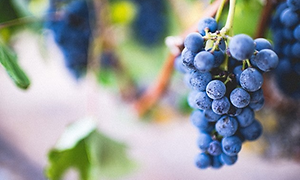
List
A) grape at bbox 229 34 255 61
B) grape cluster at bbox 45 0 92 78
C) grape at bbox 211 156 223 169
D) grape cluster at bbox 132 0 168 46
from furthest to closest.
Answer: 1. grape cluster at bbox 132 0 168 46
2. grape cluster at bbox 45 0 92 78
3. grape at bbox 211 156 223 169
4. grape at bbox 229 34 255 61

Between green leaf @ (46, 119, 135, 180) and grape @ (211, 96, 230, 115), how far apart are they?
0.28 meters

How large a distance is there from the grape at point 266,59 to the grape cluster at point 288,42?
91 mm

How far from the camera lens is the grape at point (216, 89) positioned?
0.86ft

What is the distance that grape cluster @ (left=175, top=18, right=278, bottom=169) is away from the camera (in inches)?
10.0

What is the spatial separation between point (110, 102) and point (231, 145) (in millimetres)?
728

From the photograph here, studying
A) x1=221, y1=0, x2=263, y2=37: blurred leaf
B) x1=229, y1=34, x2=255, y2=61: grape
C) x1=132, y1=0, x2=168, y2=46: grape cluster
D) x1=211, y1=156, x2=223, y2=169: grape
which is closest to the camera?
x1=229, y1=34, x2=255, y2=61: grape

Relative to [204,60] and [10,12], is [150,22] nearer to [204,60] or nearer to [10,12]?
[10,12]

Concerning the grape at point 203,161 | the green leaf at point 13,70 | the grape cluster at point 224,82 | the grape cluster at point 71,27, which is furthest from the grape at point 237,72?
the grape cluster at point 71,27

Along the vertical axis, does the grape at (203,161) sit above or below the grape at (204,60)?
below

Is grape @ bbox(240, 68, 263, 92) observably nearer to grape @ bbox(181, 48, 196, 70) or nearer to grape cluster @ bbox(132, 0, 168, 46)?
grape @ bbox(181, 48, 196, 70)

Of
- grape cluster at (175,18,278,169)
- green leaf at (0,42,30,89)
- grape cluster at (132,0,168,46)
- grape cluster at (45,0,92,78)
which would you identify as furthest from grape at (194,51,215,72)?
grape cluster at (132,0,168,46)

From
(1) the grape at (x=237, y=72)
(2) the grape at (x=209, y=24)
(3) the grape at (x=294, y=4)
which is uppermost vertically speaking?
(3) the grape at (x=294, y=4)

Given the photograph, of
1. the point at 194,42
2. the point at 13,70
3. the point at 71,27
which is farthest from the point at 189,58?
the point at 71,27

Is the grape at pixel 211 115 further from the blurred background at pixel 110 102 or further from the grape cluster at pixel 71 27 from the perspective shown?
the grape cluster at pixel 71 27
